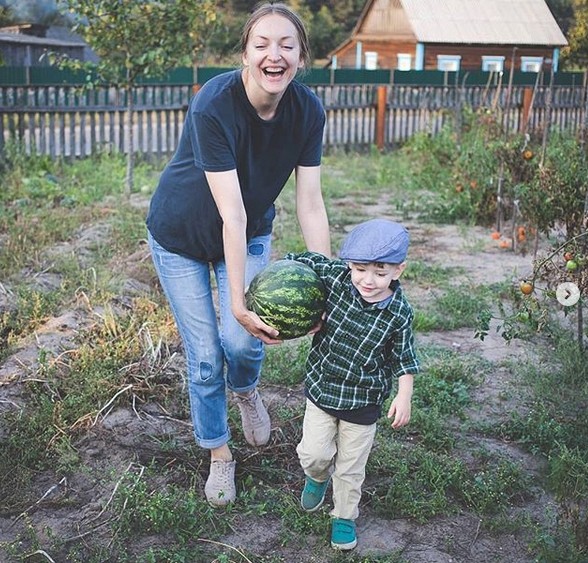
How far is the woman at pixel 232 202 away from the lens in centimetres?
324

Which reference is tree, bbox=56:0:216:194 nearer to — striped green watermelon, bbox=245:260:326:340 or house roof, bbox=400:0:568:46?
house roof, bbox=400:0:568:46

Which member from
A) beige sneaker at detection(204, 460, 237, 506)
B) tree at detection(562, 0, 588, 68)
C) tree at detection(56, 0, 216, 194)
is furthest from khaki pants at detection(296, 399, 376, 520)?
tree at detection(56, 0, 216, 194)

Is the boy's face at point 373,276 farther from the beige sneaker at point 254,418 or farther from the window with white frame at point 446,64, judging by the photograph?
the window with white frame at point 446,64

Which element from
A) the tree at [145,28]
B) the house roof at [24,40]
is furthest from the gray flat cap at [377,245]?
the house roof at [24,40]

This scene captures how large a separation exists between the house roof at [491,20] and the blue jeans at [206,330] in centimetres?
374

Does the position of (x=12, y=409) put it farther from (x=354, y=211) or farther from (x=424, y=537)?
(x=354, y=211)

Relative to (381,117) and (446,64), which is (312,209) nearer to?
(446,64)

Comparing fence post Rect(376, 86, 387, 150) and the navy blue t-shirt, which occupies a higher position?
the navy blue t-shirt

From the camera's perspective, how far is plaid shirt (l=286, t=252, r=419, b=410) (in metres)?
3.25

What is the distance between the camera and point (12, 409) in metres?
4.36

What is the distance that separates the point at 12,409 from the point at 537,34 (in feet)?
15.5

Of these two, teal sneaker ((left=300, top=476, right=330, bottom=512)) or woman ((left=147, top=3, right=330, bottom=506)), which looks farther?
teal sneaker ((left=300, top=476, right=330, bottom=512))

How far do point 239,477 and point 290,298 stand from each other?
103 centimetres

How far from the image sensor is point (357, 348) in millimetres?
3275
